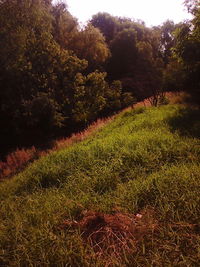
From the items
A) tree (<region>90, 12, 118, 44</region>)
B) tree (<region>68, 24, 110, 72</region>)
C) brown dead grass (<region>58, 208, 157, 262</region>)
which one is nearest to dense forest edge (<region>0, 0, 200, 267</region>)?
brown dead grass (<region>58, 208, 157, 262</region>)

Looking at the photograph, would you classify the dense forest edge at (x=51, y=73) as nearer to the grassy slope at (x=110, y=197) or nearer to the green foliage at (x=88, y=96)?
the green foliage at (x=88, y=96)

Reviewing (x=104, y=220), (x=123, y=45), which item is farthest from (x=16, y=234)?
(x=123, y=45)

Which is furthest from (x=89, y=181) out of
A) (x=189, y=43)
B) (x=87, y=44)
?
(x=87, y=44)

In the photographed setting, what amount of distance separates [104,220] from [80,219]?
38cm

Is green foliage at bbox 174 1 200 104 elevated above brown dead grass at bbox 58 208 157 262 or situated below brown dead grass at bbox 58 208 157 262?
above

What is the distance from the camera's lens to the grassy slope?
7.08ft

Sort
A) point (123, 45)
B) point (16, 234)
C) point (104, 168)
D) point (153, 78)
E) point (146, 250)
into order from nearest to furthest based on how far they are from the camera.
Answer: point (146, 250) → point (16, 234) → point (104, 168) → point (153, 78) → point (123, 45)

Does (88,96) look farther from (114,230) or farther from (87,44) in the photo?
(114,230)

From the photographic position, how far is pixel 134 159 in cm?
426

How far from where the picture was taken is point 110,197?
320 centimetres

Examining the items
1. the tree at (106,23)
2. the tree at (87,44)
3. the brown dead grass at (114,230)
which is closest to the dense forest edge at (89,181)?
the brown dead grass at (114,230)

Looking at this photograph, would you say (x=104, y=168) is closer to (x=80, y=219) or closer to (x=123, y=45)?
(x=80, y=219)

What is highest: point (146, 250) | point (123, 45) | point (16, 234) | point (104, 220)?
point (123, 45)

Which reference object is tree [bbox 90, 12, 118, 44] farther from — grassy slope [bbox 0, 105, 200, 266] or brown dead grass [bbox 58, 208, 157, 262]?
A: brown dead grass [bbox 58, 208, 157, 262]
